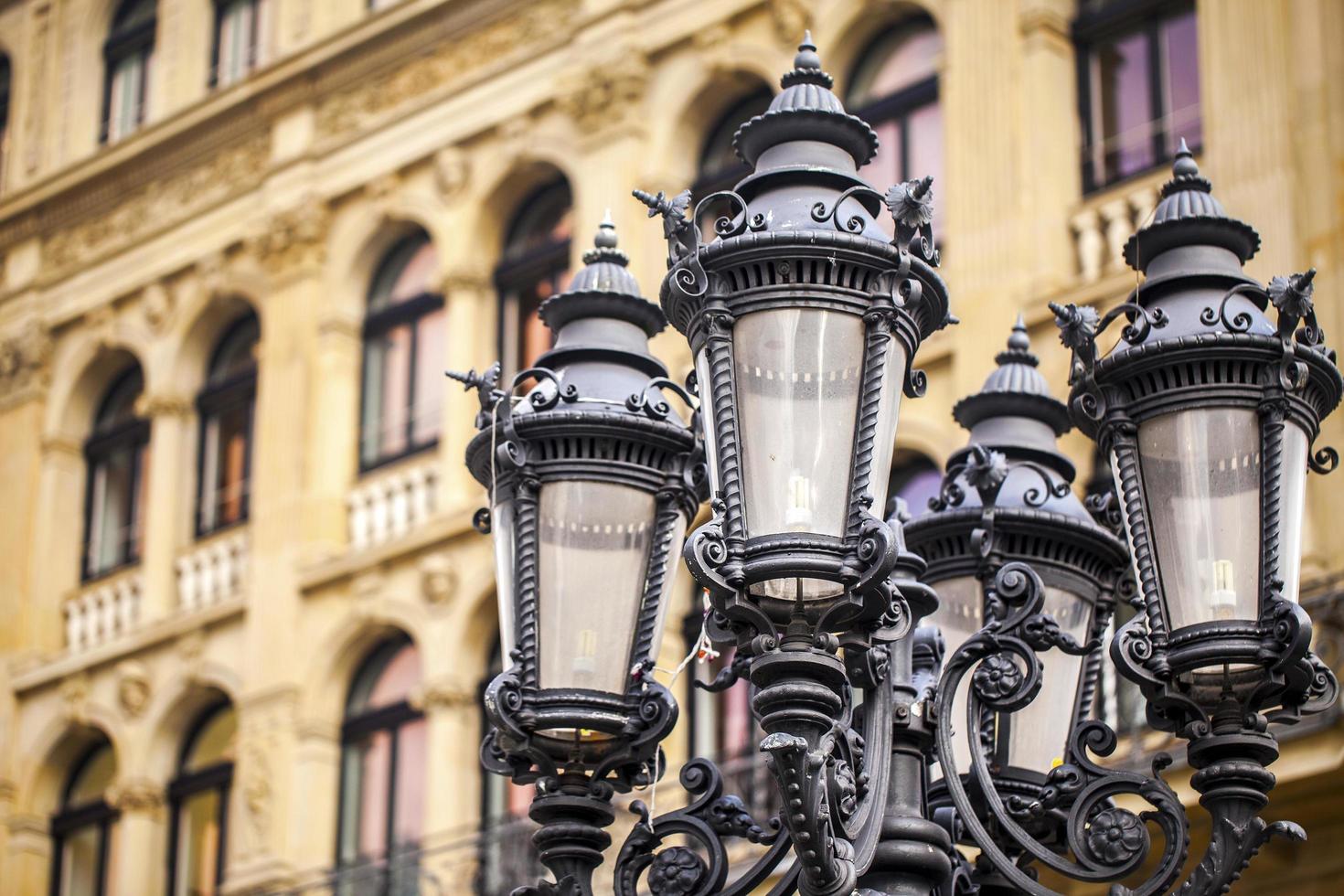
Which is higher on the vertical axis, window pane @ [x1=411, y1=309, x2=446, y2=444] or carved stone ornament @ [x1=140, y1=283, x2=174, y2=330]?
carved stone ornament @ [x1=140, y1=283, x2=174, y2=330]

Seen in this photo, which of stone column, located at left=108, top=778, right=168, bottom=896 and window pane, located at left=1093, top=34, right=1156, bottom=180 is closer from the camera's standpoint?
window pane, located at left=1093, top=34, right=1156, bottom=180

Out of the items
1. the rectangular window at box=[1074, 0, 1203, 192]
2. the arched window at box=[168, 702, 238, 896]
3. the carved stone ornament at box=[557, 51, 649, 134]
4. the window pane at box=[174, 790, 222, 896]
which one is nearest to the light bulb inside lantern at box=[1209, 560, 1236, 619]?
the rectangular window at box=[1074, 0, 1203, 192]

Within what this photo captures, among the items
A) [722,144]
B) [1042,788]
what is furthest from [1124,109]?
[1042,788]

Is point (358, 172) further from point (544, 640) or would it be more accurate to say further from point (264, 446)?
point (544, 640)

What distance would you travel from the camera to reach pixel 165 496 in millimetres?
22875

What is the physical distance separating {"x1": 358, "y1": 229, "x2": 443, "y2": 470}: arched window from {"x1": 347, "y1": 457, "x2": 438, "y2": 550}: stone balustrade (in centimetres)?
27

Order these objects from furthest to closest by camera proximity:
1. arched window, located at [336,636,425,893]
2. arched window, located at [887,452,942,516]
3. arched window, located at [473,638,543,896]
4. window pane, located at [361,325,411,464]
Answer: window pane, located at [361,325,411,464] < arched window, located at [336,636,425,893] < arched window, located at [473,638,543,896] < arched window, located at [887,452,942,516]

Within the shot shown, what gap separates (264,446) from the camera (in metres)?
21.9

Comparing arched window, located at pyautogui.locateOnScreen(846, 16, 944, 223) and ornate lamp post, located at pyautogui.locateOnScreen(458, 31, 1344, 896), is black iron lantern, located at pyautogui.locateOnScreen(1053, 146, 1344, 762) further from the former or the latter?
arched window, located at pyautogui.locateOnScreen(846, 16, 944, 223)

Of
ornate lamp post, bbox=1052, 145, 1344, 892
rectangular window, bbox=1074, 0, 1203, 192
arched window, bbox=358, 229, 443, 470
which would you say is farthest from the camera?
arched window, bbox=358, 229, 443, 470

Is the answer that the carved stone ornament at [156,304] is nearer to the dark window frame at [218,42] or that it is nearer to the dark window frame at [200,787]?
the dark window frame at [218,42]

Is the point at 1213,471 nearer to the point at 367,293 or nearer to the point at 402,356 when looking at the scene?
the point at 402,356

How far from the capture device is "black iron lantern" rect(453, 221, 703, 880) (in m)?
6.21

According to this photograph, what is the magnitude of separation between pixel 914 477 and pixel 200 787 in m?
7.43
